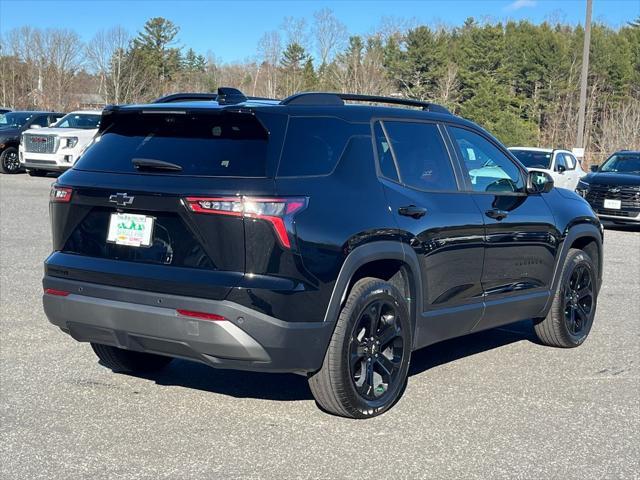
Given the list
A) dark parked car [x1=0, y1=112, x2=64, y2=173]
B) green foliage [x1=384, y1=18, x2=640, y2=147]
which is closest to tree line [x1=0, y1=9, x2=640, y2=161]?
green foliage [x1=384, y1=18, x2=640, y2=147]

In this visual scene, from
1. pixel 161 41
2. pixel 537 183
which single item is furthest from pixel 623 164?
pixel 161 41

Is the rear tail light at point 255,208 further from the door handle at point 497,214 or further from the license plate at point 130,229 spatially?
the door handle at point 497,214

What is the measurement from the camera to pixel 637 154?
1966cm

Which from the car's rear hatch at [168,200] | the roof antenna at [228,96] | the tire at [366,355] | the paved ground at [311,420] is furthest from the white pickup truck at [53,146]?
the tire at [366,355]

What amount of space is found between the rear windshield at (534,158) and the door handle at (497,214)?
14807 mm

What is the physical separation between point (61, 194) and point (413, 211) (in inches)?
81.9

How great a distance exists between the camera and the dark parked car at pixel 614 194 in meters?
17.5

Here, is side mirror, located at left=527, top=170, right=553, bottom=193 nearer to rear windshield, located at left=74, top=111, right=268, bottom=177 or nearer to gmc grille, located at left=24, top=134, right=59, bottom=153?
rear windshield, located at left=74, top=111, right=268, bottom=177

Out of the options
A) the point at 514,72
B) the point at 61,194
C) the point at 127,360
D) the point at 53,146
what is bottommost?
the point at 127,360

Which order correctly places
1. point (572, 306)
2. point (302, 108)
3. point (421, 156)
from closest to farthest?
point (302, 108)
point (421, 156)
point (572, 306)

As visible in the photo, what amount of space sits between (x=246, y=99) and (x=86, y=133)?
19119 millimetres

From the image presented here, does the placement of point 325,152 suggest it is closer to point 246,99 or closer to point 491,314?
point 246,99

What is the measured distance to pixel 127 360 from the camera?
5.77 metres

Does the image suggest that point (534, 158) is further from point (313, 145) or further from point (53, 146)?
point (313, 145)
